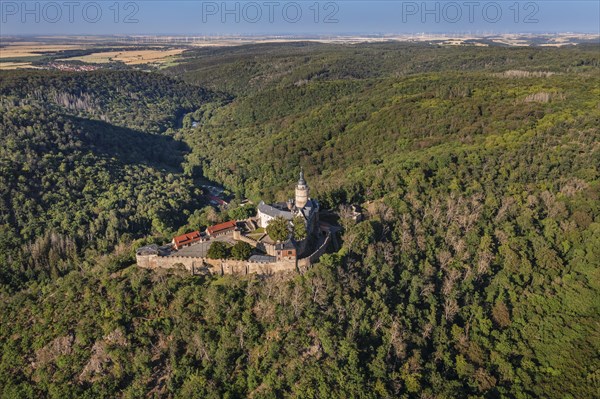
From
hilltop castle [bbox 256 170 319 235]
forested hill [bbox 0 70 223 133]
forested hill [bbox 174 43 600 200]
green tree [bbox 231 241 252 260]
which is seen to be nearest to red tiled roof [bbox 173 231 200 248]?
green tree [bbox 231 241 252 260]

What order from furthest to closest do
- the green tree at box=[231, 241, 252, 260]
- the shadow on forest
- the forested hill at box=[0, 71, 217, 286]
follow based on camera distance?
the shadow on forest
the forested hill at box=[0, 71, 217, 286]
the green tree at box=[231, 241, 252, 260]

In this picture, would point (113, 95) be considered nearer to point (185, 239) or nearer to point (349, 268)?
point (185, 239)

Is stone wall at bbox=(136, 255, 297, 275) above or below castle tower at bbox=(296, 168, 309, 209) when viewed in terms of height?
below

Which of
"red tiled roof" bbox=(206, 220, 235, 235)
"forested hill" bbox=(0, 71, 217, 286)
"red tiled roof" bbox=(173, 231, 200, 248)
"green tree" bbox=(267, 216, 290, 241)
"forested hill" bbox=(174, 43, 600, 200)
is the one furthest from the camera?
"forested hill" bbox=(174, 43, 600, 200)

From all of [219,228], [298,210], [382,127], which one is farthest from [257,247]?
[382,127]

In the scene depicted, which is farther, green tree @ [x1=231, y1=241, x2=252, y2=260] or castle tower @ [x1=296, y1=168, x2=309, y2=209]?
castle tower @ [x1=296, y1=168, x2=309, y2=209]

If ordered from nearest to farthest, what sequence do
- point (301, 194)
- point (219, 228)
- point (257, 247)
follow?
point (257, 247) < point (219, 228) < point (301, 194)

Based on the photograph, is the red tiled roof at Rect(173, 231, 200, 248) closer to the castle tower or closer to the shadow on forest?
the castle tower
